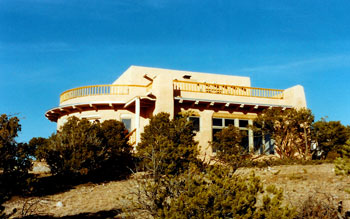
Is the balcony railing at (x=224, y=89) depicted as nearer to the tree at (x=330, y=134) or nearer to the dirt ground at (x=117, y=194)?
the tree at (x=330, y=134)

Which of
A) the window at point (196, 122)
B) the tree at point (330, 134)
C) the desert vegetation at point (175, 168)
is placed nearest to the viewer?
the desert vegetation at point (175, 168)

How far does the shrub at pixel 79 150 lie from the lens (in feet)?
46.4

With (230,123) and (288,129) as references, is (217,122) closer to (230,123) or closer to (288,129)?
(230,123)

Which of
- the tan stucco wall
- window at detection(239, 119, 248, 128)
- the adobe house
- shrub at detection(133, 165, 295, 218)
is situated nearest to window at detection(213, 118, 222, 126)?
the adobe house

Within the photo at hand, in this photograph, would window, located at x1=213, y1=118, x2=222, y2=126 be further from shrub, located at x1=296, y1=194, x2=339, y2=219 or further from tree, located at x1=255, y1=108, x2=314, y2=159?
shrub, located at x1=296, y1=194, x2=339, y2=219

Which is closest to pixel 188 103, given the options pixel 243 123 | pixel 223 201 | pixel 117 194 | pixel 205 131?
pixel 205 131

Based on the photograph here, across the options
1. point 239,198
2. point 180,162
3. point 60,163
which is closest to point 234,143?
point 180,162

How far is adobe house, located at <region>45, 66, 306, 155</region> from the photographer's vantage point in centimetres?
1923

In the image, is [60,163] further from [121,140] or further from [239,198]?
[239,198]

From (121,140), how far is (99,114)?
14.5 ft

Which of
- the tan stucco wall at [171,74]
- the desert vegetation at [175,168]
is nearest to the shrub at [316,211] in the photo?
the desert vegetation at [175,168]

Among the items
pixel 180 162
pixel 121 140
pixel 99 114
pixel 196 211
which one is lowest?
pixel 196 211

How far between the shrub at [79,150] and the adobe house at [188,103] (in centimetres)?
310

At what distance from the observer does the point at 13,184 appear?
30.6 feet
